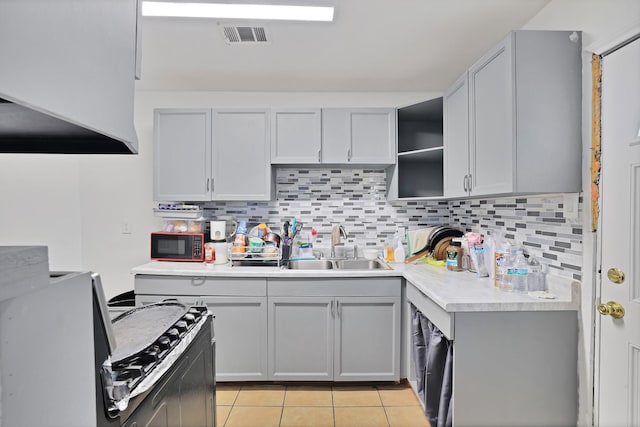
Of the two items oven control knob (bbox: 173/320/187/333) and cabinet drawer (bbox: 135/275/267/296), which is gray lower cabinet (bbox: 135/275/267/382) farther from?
oven control knob (bbox: 173/320/187/333)

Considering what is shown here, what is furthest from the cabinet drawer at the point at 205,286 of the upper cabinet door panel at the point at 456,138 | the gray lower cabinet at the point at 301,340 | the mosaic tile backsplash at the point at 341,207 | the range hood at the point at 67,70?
the range hood at the point at 67,70

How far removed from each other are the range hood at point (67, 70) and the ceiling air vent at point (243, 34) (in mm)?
1751

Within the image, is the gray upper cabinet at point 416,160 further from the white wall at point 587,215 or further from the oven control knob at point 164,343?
the oven control knob at point 164,343

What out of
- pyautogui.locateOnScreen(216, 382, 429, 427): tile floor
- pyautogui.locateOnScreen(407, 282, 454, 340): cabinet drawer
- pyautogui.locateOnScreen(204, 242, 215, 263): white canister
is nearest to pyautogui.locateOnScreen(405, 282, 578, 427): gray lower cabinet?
pyautogui.locateOnScreen(407, 282, 454, 340): cabinet drawer

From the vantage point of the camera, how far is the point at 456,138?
2.40 m

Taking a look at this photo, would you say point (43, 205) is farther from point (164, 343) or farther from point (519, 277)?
point (519, 277)

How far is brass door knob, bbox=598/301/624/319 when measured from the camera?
4.95ft

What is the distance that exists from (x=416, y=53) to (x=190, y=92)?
204cm

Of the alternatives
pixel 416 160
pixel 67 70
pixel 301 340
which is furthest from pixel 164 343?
pixel 416 160

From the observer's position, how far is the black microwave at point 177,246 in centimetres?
292

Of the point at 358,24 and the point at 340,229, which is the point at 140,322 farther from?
the point at 340,229

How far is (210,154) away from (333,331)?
173 centimetres

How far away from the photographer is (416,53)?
2521mm

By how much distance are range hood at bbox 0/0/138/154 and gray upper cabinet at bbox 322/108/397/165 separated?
2.41m
